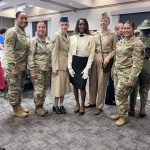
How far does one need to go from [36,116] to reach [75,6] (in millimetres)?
7215

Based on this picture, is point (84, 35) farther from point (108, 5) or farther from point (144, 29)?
point (108, 5)

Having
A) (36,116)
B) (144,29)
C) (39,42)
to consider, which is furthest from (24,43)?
(144,29)

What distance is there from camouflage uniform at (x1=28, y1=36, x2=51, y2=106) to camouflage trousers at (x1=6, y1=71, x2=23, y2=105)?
0.21m

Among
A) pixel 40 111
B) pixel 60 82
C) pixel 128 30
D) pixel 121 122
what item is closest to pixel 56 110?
pixel 40 111

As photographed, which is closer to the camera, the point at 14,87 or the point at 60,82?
the point at 14,87

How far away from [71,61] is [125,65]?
0.78 metres

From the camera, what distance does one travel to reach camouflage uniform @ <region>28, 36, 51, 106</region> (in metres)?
2.87

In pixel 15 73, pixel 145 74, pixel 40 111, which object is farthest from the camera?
pixel 40 111

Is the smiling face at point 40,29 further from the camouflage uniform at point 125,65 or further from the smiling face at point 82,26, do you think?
the camouflage uniform at point 125,65

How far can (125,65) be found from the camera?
2631mm

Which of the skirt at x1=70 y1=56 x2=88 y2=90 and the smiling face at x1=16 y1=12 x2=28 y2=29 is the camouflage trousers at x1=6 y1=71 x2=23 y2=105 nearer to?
the smiling face at x1=16 y1=12 x2=28 y2=29

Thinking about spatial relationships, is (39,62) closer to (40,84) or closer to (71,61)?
(40,84)

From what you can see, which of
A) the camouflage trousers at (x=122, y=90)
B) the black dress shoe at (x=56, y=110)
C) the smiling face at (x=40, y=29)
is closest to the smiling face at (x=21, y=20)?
the smiling face at (x=40, y=29)

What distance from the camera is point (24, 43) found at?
2.82 m
